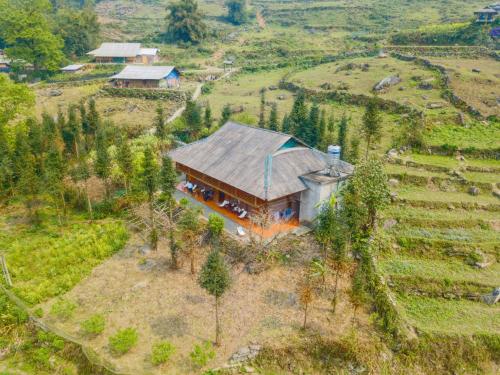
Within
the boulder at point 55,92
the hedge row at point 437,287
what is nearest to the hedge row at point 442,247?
the hedge row at point 437,287

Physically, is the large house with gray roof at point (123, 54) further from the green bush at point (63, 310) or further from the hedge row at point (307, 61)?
the green bush at point (63, 310)

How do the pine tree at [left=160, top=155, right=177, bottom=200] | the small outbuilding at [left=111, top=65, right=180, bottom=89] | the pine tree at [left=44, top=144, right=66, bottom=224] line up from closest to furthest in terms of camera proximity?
1. the pine tree at [left=160, top=155, right=177, bottom=200]
2. the pine tree at [left=44, top=144, right=66, bottom=224]
3. the small outbuilding at [left=111, top=65, right=180, bottom=89]

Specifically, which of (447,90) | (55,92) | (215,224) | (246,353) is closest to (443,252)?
(246,353)

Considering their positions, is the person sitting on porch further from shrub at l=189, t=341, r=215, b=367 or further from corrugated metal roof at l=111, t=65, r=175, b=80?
corrugated metal roof at l=111, t=65, r=175, b=80

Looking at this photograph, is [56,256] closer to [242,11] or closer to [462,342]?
[462,342]

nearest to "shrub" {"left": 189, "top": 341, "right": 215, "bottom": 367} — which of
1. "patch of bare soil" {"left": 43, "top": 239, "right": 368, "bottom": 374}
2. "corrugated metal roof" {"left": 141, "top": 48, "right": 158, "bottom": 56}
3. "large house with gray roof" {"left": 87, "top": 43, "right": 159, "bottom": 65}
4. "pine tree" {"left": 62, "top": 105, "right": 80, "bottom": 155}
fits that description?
"patch of bare soil" {"left": 43, "top": 239, "right": 368, "bottom": 374}

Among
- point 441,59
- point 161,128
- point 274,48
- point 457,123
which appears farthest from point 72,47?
point 457,123

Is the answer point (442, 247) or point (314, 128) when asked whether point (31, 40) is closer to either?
point (314, 128)
